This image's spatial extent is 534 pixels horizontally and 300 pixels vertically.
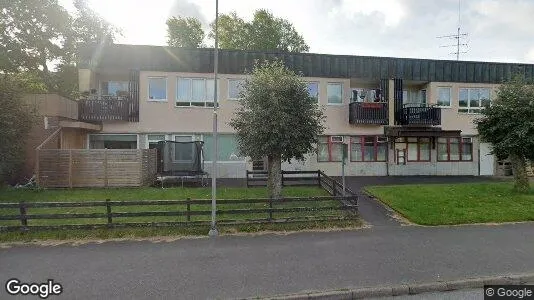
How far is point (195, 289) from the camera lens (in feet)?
18.0

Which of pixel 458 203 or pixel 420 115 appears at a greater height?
pixel 420 115

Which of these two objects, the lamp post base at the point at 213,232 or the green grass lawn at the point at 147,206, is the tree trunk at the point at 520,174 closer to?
the green grass lawn at the point at 147,206

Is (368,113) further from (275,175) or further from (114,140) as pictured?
(114,140)

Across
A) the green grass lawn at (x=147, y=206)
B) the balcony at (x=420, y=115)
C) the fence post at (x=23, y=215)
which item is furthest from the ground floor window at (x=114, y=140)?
the balcony at (x=420, y=115)

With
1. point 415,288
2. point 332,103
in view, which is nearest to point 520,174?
point 332,103

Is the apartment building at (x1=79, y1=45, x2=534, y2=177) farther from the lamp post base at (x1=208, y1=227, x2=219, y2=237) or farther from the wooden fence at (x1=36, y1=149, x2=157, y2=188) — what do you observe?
the lamp post base at (x1=208, y1=227, x2=219, y2=237)

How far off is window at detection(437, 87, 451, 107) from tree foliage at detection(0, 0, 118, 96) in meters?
22.6

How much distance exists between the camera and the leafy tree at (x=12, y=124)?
12617mm

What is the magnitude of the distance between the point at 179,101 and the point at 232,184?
6057mm

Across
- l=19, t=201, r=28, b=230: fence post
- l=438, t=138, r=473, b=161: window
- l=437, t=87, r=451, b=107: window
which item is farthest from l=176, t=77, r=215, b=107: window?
l=438, t=138, r=473, b=161: window

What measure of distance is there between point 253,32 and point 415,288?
35609 mm

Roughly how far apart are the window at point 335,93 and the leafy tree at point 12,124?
49.9ft

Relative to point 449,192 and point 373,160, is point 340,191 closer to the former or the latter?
point 449,192

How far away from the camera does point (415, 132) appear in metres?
20.1
